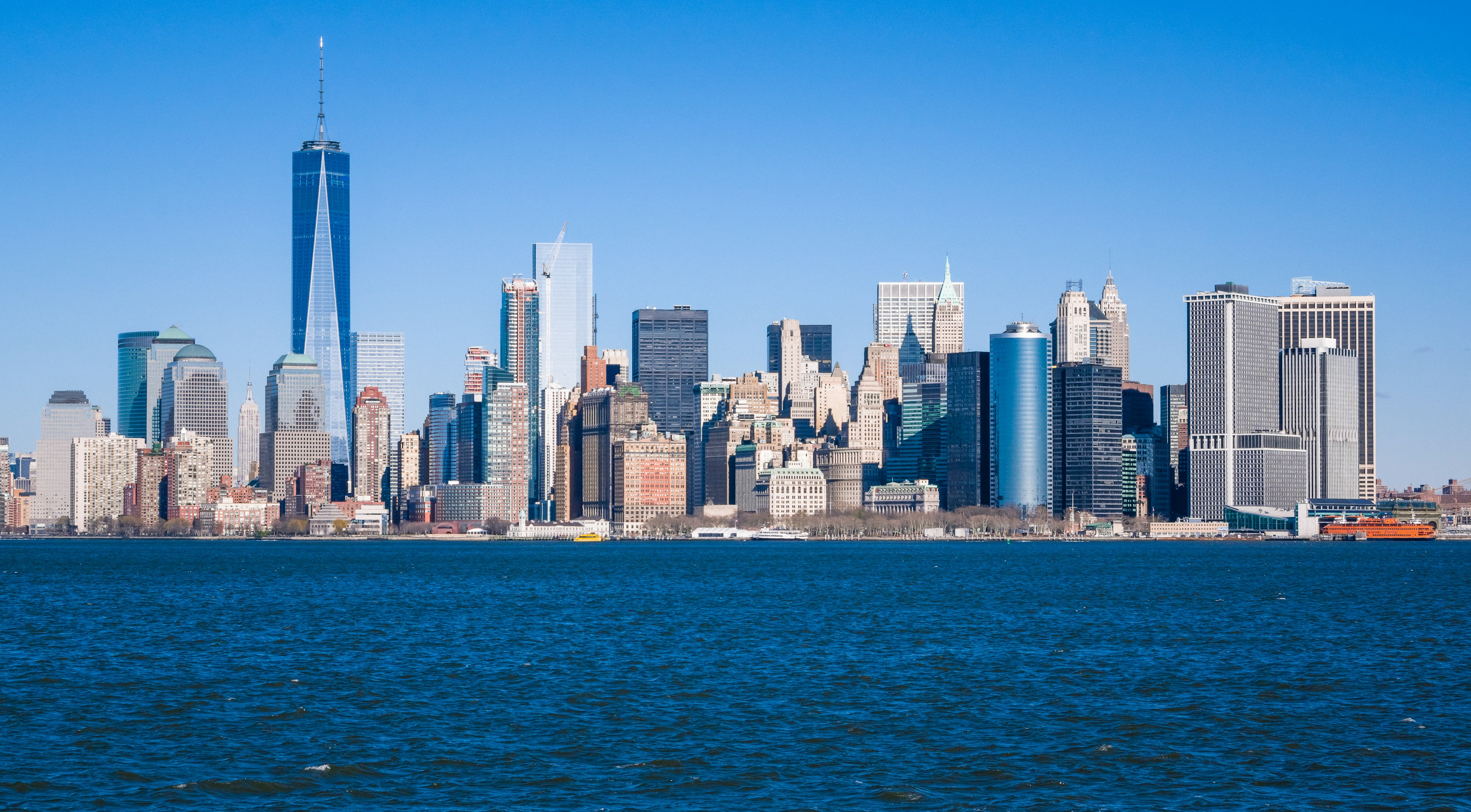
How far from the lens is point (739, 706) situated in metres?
55.9

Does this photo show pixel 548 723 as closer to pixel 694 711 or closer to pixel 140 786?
pixel 694 711

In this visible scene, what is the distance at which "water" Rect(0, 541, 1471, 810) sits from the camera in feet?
139

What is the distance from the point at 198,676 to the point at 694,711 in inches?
781

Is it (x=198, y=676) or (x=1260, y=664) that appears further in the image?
(x=1260, y=664)

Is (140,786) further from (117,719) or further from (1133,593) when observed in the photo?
(1133,593)

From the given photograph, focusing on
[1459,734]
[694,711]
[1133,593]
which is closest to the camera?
[1459,734]

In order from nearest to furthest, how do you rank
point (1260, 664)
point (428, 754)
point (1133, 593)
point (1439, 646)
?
point (428, 754) < point (1260, 664) < point (1439, 646) < point (1133, 593)

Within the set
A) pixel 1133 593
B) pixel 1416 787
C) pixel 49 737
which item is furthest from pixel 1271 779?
pixel 1133 593

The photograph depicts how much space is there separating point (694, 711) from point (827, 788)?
1279 centimetres

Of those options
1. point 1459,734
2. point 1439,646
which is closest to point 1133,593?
point 1439,646

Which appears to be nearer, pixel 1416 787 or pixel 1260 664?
pixel 1416 787

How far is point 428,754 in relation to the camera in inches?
1838

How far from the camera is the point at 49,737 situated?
49500mm

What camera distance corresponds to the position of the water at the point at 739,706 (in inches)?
1671
